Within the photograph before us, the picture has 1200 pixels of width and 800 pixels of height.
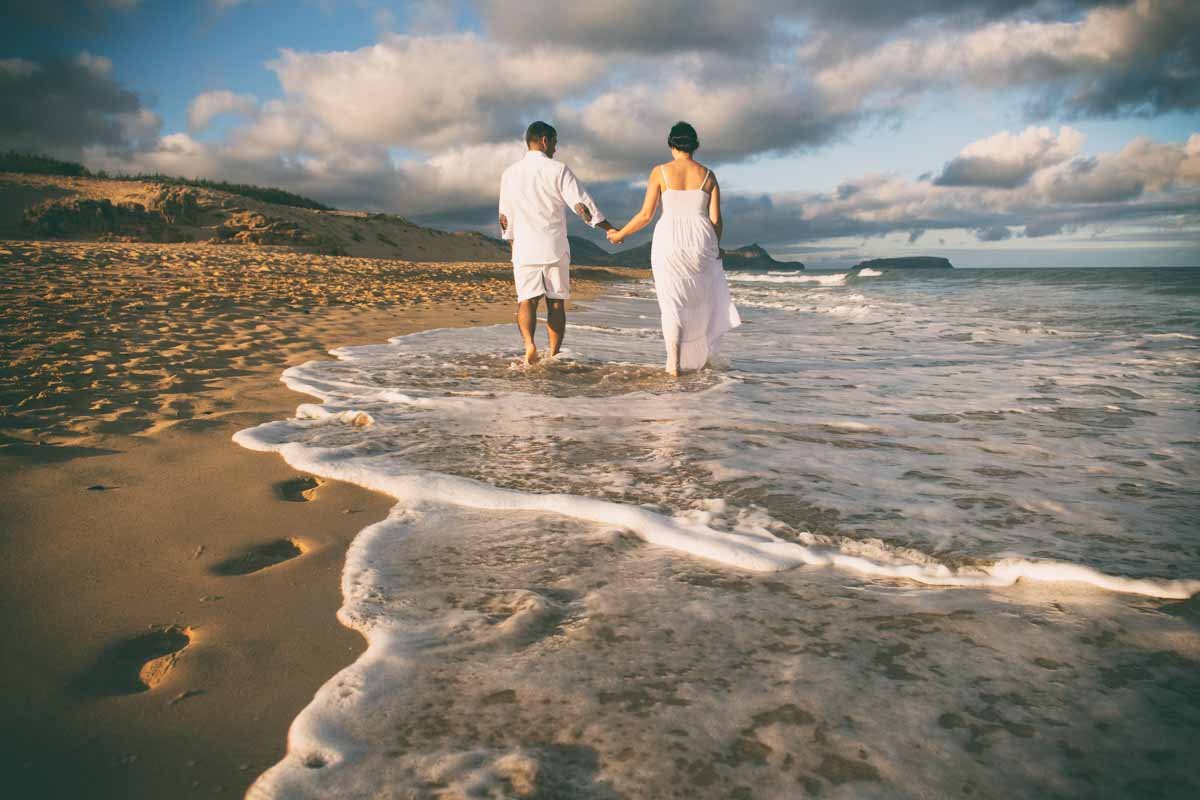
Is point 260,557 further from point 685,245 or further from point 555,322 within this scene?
point 555,322

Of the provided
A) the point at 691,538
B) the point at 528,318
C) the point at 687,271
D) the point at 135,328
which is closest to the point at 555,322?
the point at 528,318

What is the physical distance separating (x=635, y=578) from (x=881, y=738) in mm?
751

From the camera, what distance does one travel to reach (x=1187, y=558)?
189cm

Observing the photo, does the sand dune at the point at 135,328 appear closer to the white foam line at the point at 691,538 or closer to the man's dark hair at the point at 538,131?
the white foam line at the point at 691,538

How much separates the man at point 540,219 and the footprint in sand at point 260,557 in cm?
347

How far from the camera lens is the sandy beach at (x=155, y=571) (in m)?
1.15

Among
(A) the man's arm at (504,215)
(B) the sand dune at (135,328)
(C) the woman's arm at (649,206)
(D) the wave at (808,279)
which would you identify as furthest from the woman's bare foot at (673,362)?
(D) the wave at (808,279)

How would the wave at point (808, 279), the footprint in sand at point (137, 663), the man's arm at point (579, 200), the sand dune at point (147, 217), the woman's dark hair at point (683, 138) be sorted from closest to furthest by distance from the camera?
the footprint in sand at point (137, 663), the woman's dark hair at point (683, 138), the man's arm at point (579, 200), the sand dune at point (147, 217), the wave at point (808, 279)

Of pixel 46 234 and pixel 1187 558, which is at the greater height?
pixel 46 234

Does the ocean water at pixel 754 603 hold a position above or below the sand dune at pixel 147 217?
below

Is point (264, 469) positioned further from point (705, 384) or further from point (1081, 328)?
point (1081, 328)

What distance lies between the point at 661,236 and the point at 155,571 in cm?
415

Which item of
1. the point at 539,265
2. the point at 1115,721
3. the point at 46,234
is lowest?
the point at 1115,721

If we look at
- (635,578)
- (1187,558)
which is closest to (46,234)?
(635,578)
